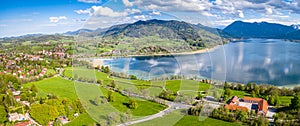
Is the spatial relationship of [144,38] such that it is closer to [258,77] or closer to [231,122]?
[231,122]

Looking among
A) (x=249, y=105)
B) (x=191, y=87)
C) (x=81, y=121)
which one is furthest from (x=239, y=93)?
(x=191, y=87)

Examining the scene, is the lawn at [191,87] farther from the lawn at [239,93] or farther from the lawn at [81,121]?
the lawn at [239,93]

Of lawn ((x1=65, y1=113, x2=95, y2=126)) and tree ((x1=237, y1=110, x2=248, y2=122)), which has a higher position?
tree ((x1=237, y1=110, x2=248, y2=122))

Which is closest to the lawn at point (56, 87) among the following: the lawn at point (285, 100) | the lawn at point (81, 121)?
the lawn at point (81, 121)

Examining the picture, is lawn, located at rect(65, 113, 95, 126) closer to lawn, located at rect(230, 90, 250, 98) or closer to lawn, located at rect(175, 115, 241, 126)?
lawn, located at rect(175, 115, 241, 126)

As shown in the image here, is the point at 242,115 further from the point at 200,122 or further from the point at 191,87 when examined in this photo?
the point at 191,87

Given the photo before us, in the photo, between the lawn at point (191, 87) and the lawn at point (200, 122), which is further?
the lawn at point (200, 122)

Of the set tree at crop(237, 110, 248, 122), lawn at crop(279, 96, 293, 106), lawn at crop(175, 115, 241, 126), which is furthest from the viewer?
lawn at crop(279, 96, 293, 106)

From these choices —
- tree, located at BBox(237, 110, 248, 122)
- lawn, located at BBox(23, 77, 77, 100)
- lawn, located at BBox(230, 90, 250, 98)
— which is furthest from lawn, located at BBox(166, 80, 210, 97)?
lawn, located at BBox(230, 90, 250, 98)
